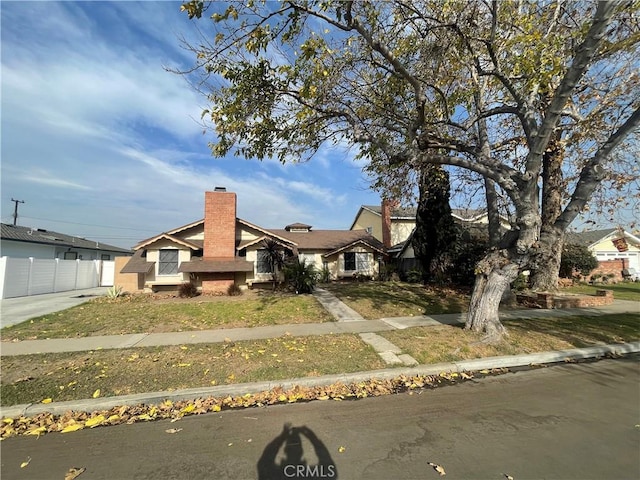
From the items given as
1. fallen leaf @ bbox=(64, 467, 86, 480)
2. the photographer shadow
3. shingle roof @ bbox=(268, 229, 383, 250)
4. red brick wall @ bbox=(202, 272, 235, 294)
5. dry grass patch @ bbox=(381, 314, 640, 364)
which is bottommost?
fallen leaf @ bbox=(64, 467, 86, 480)

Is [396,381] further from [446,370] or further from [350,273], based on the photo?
[350,273]

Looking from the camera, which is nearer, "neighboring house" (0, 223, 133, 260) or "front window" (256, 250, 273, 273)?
"front window" (256, 250, 273, 273)

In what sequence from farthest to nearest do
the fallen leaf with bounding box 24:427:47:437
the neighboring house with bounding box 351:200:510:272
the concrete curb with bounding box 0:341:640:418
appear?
the neighboring house with bounding box 351:200:510:272 < the concrete curb with bounding box 0:341:640:418 < the fallen leaf with bounding box 24:427:47:437

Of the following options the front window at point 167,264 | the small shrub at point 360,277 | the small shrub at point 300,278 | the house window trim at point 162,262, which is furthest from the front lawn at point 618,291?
the front window at point 167,264

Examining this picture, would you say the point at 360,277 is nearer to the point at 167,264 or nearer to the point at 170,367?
the point at 167,264

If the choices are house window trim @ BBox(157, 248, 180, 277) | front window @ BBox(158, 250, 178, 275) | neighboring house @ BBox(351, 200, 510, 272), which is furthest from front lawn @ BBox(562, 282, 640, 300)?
front window @ BBox(158, 250, 178, 275)

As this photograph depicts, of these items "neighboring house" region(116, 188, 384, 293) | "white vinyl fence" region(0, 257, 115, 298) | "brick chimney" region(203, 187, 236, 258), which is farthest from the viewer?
"brick chimney" region(203, 187, 236, 258)

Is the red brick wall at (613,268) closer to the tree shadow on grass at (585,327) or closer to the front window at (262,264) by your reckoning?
the tree shadow on grass at (585,327)

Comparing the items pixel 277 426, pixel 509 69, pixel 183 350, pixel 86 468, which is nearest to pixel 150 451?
pixel 86 468

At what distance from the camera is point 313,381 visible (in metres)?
5.49

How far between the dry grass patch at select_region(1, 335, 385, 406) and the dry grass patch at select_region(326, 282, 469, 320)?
3.80m

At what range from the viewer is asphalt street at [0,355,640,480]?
3240mm

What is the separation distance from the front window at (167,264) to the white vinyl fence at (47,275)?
673cm

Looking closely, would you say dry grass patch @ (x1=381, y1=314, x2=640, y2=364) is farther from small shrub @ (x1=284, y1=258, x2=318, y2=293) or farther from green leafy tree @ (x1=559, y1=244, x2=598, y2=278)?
green leafy tree @ (x1=559, y1=244, x2=598, y2=278)
